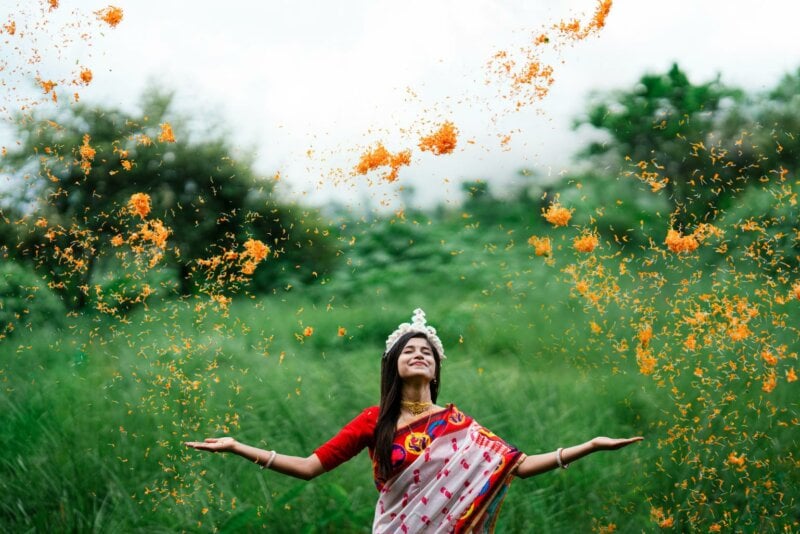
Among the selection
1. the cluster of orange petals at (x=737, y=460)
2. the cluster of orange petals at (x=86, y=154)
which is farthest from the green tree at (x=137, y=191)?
the cluster of orange petals at (x=737, y=460)

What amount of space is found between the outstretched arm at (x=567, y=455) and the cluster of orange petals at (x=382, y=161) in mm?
2396

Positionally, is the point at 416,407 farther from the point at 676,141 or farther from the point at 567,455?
the point at 676,141

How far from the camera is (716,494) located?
4164 mm

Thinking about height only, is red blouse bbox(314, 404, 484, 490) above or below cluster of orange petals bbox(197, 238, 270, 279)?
below

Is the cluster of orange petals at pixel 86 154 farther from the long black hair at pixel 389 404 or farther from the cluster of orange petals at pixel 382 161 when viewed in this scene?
the long black hair at pixel 389 404

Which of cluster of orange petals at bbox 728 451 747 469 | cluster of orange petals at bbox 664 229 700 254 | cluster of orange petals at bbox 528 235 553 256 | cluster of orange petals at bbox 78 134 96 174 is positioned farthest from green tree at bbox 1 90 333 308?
cluster of orange petals at bbox 728 451 747 469

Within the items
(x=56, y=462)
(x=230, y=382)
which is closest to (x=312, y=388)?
(x=230, y=382)

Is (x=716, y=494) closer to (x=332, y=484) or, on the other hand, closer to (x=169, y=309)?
(x=332, y=484)

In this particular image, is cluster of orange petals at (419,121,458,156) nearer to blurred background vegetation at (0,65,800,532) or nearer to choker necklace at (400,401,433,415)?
blurred background vegetation at (0,65,800,532)

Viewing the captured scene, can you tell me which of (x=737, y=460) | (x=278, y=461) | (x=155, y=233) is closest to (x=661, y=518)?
(x=737, y=460)

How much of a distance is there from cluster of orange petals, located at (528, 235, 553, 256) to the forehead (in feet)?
7.41

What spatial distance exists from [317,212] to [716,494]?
101 inches

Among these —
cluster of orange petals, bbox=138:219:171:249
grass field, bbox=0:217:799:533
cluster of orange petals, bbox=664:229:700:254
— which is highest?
cluster of orange petals, bbox=138:219:171:249

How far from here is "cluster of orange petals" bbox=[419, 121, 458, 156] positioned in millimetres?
5066
